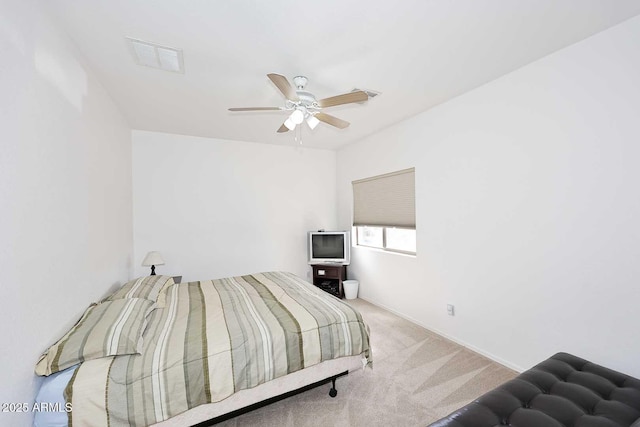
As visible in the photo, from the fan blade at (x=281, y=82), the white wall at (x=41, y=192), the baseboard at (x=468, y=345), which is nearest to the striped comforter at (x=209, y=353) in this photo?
the white wall at (x=41, y=192)

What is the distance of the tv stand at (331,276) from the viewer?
4.44 meters

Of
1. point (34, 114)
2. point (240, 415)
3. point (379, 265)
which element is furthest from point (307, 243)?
point (34, 114)

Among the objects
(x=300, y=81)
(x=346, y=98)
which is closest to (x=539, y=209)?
(x=346, y=98)

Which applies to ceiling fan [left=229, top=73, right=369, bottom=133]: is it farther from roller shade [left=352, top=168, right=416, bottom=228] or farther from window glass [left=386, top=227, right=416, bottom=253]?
window glass [left=386, top=227, right=416, bottom=253]

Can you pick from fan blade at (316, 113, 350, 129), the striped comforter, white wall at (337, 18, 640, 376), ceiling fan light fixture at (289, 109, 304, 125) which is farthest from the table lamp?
white wall at (337, 18, 640, 376)

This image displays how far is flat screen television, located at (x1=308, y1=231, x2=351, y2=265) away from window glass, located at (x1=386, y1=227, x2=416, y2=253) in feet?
2.41

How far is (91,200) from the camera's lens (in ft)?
6.88

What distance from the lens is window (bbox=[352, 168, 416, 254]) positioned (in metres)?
3.57

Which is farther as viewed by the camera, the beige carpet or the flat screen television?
the flat screen television

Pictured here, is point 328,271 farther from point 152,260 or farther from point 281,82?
point 281,82

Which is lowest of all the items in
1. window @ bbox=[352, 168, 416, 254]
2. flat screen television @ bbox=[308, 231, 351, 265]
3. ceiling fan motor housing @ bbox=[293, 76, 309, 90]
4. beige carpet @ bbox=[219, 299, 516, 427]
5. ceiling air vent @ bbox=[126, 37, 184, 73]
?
beige carpet @ bbox=[219, 299, 516, 427]

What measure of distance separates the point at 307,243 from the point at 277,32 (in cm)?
353

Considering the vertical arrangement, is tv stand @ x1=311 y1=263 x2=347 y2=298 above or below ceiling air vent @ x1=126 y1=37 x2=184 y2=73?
below

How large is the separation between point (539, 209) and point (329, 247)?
2939 millimetres
